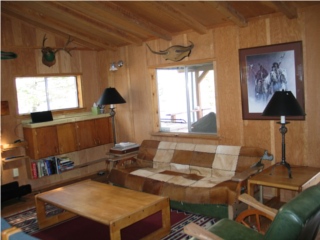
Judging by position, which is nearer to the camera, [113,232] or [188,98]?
[113,232]

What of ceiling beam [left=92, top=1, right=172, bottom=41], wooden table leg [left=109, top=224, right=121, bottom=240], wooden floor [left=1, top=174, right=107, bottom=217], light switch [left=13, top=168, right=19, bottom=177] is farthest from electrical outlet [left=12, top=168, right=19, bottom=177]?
wooden table leg [left=109, top=224, right=121, bottom=240]

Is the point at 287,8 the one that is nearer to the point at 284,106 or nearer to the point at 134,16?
the point at 284,106

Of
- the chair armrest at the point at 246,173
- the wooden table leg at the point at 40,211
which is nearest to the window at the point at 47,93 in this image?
the wooden table leg at the point at 40,211

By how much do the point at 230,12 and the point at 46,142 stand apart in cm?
338

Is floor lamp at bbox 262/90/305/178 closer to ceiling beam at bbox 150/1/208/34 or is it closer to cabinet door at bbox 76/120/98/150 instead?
ceiling beam at bbox 150/1/208/34

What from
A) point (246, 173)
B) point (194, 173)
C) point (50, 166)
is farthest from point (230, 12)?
point (50, 166)

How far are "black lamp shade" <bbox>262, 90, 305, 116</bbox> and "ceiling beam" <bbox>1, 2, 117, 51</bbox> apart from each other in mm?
3369

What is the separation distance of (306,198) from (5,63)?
182 inches

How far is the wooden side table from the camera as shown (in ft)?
10.1

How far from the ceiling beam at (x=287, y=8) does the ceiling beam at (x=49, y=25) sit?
10.2 feet

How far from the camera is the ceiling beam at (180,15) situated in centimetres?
384

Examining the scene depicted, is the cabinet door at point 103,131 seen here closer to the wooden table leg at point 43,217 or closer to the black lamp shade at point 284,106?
the wooden table leg at point 43,217

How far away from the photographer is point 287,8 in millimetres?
3490

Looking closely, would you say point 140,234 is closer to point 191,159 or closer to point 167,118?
point 191,159
